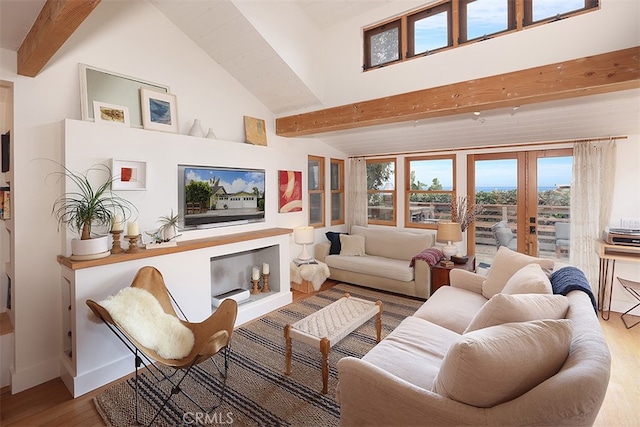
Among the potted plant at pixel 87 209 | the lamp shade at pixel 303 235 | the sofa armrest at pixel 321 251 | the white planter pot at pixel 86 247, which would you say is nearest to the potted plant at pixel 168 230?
the potted plant at pixel 87 209

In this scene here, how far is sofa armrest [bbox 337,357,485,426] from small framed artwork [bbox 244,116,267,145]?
3074mm

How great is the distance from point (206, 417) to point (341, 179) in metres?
4.48

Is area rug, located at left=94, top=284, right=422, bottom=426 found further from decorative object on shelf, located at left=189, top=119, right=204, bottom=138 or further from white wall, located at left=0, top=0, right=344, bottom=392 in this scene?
decorative object on shelf, located at left=189, top=119, right=204, bottom=138

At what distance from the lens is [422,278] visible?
400cm

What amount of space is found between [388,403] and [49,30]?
269 cm

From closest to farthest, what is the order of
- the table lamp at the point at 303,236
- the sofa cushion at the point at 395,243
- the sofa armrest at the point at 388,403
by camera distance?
the sofa armrest at the point at 388,403 < the table lamp at the point at 303,236 < the sofa cushion at the point at 395,243

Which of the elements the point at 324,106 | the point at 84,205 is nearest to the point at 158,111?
the point at 84,205

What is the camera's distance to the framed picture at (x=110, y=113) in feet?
8.42

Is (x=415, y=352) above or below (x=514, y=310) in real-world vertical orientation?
below

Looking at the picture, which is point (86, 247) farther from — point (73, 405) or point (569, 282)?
point (569, 282)

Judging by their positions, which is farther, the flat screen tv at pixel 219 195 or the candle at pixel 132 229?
the flat screen tv at pixel 219 195

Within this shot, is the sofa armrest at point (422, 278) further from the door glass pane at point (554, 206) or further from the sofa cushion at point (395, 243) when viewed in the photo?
the door glass pane at point (554, 206)

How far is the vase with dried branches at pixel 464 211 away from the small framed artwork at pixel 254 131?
3.11 metres

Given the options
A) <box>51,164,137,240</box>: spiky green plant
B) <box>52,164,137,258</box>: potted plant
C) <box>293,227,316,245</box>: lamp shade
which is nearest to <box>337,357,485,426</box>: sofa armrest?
<box>52,164,137,258</box>: potted plant
